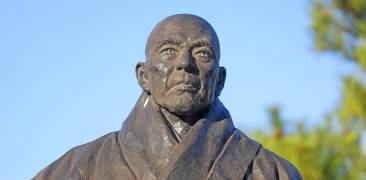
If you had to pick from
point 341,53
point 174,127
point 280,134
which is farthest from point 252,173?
point 341,53

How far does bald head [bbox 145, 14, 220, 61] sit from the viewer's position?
4.34m

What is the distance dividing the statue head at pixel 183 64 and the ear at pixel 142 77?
0.04 meters

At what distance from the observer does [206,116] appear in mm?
4406

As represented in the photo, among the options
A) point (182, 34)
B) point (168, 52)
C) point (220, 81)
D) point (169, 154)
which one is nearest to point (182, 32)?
point (182, 34)

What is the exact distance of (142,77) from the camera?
14.8 feet

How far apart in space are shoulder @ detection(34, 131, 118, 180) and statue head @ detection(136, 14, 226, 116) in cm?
34

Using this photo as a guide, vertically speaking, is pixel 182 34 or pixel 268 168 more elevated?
pixel 182 34

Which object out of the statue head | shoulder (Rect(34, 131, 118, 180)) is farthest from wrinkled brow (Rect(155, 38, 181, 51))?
shoulder (Rect(34, 131, 118, 180))

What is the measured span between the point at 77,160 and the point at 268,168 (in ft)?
3.03

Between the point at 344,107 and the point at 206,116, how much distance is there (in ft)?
38.4

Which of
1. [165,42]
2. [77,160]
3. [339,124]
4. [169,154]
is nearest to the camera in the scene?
[169,154]

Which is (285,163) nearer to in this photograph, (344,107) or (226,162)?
(226,162)

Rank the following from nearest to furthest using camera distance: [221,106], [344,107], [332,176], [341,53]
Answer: [221,106] → [332,176] → [344,107] → [341,53]

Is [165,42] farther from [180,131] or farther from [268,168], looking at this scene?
[268,168]
